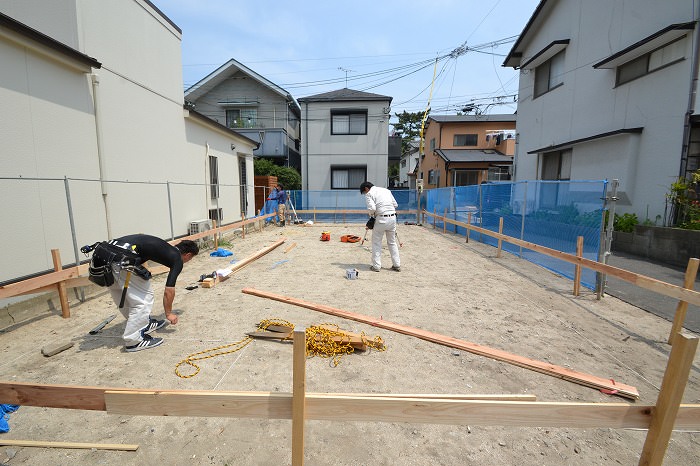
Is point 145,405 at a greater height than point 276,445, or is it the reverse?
point 145,405

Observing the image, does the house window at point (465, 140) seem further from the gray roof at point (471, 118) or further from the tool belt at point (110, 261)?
the tool belt at point (110, 261)

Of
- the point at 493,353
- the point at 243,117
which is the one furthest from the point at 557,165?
the point at 243,117

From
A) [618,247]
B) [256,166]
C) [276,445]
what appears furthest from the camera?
[256,166]

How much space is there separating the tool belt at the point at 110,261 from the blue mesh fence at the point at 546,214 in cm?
670

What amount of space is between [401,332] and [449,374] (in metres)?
0.96

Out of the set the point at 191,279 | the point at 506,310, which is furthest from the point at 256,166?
the point at 506,310

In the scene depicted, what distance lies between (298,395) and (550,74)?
1685 centimetres

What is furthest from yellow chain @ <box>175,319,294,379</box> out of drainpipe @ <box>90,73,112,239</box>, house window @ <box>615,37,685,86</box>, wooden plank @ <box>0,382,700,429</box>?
house window @ <box>615,37,685,86</box>

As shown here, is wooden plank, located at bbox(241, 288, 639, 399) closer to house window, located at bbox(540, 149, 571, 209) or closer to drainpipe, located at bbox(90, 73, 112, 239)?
drainpipe, located at bbox(90, 73, 112, 239)

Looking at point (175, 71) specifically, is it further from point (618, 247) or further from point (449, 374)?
point (618, 247)

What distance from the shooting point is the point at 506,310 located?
16.0 ft

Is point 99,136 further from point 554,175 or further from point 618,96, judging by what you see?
point 554,175

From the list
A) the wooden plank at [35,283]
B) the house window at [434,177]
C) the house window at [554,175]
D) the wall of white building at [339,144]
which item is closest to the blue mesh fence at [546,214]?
the house window at [554,175]

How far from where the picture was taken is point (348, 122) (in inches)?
754
